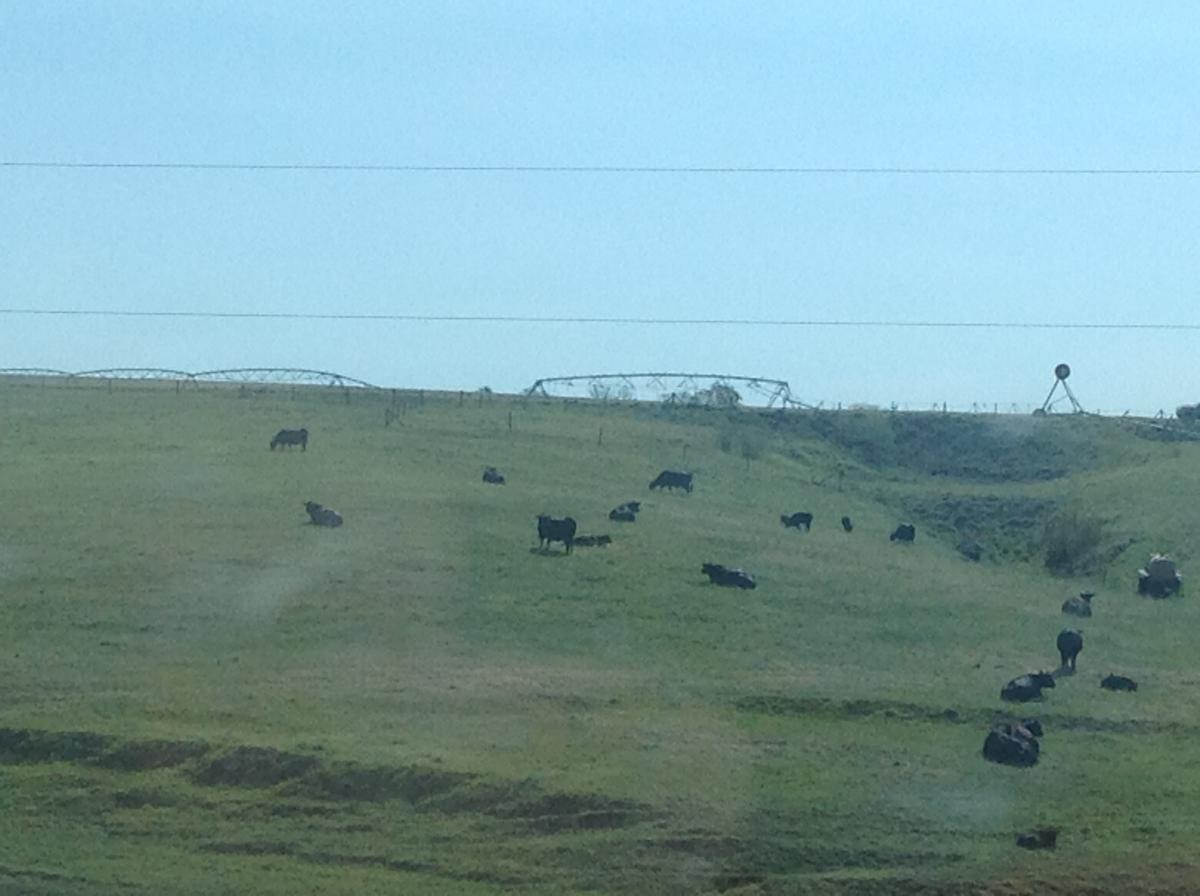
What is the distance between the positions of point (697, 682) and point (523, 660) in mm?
3575

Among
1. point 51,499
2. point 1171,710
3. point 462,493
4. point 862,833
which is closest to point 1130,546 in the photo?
point 462,493

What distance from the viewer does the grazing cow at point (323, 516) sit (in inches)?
2028

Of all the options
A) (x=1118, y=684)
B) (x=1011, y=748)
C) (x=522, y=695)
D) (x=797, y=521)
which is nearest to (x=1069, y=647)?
(x=1118, y=684)

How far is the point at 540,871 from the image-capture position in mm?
25750

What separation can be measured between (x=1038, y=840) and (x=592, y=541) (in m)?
25.6

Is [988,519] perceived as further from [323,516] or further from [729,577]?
[323,516]

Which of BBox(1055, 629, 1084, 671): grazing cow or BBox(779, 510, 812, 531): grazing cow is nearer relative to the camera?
BBox(1055, 629, 1084, 671): grazing cow

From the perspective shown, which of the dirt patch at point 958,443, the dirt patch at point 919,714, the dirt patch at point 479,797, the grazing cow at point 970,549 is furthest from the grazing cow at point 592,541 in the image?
the dirt patch at point 958,443

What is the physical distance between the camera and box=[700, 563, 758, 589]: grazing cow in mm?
47375

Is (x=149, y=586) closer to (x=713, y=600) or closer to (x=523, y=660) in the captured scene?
(x=523, y=660)

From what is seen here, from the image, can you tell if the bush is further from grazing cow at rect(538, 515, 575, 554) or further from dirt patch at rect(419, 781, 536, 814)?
dirt patch at rect(419, 781, 536, 814)

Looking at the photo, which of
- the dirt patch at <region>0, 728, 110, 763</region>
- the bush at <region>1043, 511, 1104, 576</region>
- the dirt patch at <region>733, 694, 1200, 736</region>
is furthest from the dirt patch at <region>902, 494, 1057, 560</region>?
the dirt patch at <region>0, 728, 110, 763</region>

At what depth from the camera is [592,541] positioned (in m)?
51.1

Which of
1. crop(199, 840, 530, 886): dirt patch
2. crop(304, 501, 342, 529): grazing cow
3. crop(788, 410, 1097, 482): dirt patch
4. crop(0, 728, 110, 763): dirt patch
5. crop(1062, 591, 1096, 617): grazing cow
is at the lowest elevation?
crop(199, 840, 530, 886): dirt patch
